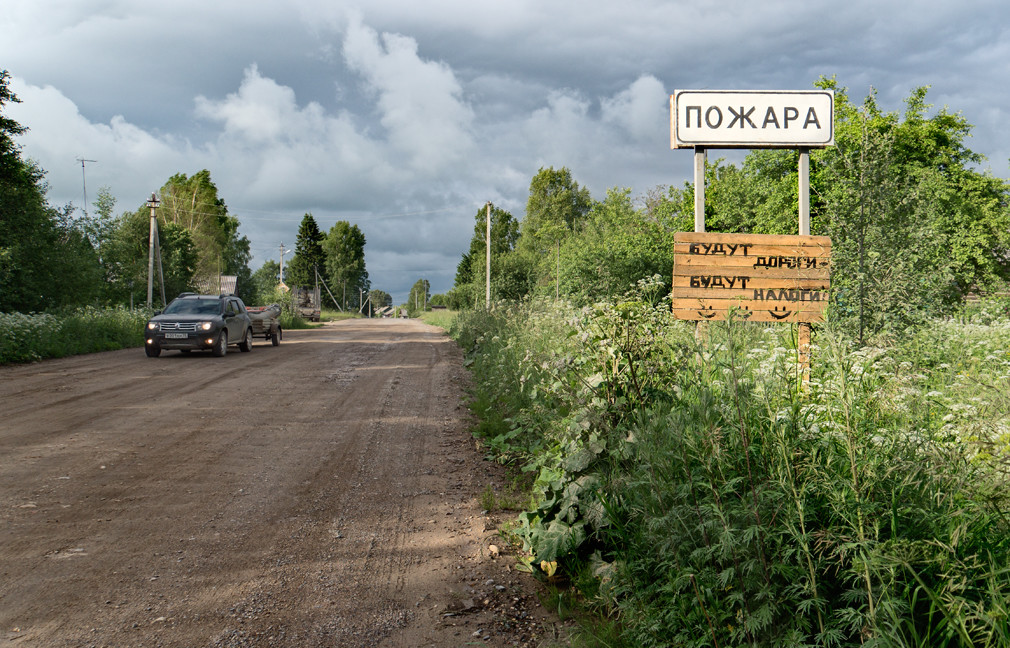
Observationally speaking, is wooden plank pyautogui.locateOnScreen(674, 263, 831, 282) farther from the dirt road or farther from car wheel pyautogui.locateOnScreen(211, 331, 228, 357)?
car wheel pyautogui.locateOnScreen(211, 331, 228, 357)

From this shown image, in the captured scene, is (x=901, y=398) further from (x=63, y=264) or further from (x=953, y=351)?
(x=63, y=264)

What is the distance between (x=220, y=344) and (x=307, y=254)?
267 ft

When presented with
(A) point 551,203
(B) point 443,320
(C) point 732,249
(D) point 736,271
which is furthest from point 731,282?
(A) point 551,203

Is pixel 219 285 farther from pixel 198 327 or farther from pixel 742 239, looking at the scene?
pixel 742 239

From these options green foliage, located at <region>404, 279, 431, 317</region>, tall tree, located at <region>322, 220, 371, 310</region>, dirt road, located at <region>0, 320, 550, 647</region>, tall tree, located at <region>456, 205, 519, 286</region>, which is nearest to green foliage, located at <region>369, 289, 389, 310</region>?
green foliage, located at <region>404, 279, 431, 317</region>

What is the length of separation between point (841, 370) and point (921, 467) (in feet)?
1.74

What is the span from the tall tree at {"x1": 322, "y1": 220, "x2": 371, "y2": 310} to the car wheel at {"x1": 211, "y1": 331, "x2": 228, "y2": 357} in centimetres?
8718

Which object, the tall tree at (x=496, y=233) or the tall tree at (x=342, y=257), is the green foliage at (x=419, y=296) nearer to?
the tall tree at (x=342, y=257)

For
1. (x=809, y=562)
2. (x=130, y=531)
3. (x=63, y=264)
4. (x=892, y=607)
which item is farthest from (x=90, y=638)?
(x=63, y=264)

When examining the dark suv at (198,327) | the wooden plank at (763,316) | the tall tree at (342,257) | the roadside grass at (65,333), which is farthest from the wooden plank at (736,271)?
the tall tree at (342,257)

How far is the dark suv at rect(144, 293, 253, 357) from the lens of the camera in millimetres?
17297

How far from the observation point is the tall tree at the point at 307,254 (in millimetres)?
94688

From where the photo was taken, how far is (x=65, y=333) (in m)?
18.7

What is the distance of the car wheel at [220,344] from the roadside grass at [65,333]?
13.0ft
